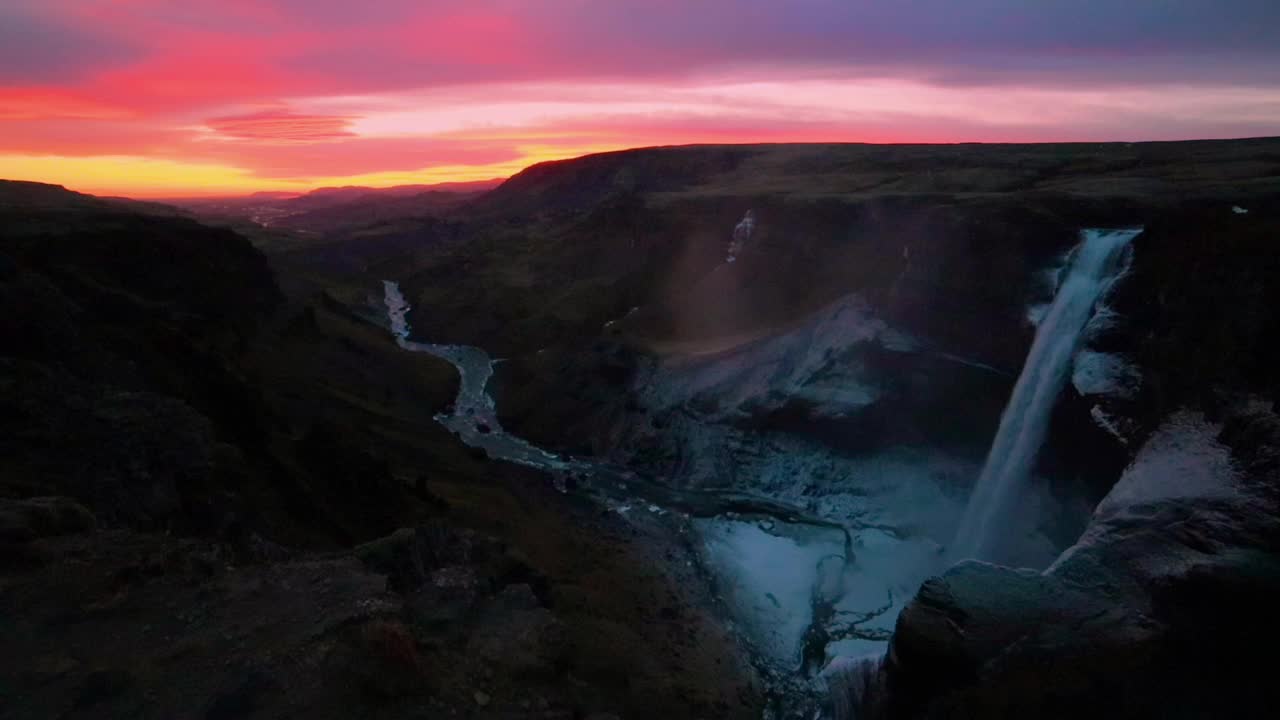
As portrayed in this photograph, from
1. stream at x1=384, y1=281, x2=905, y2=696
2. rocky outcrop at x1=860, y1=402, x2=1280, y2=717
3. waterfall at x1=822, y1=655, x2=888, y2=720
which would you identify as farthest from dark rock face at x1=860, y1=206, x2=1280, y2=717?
stream at x1=384, y1=281, x2=905, y2=696

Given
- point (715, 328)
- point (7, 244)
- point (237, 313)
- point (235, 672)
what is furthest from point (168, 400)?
point (715, 328)

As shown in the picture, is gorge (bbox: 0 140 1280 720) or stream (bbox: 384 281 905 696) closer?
gorge (bbox: 0 140 1280 720)

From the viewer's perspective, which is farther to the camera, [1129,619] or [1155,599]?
[1155,599]

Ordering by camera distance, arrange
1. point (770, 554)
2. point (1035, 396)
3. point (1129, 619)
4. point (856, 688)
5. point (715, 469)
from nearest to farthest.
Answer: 1. point (1129, 619)
2. point (856, 688)
3. point (1035, 396)
4. point (770, 554)
5. point (715, 469)

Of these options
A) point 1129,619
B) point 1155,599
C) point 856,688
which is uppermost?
point 1155,599

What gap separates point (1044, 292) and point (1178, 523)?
17.2m

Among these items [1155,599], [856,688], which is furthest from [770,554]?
[1155,599]

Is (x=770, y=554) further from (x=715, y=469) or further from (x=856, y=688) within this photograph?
(x=856, y=688)

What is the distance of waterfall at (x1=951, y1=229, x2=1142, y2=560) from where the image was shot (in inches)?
1119

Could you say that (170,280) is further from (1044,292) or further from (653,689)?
(1044,292)

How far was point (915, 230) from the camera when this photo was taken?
134 feet

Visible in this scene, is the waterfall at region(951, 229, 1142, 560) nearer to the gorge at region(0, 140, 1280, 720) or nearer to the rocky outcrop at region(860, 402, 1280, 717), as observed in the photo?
the gorge at region(0, 140, 1280, 720)

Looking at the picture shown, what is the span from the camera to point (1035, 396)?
95.8 feet

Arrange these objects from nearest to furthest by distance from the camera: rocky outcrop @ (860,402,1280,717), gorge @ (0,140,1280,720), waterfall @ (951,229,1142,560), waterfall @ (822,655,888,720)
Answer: gorge @ (0,140,1280,720) → rocky outcrop @ (860,402,1280,717) → waterfall @ (822,655,888,720) → waterfall @ (951,229,1142,560)
